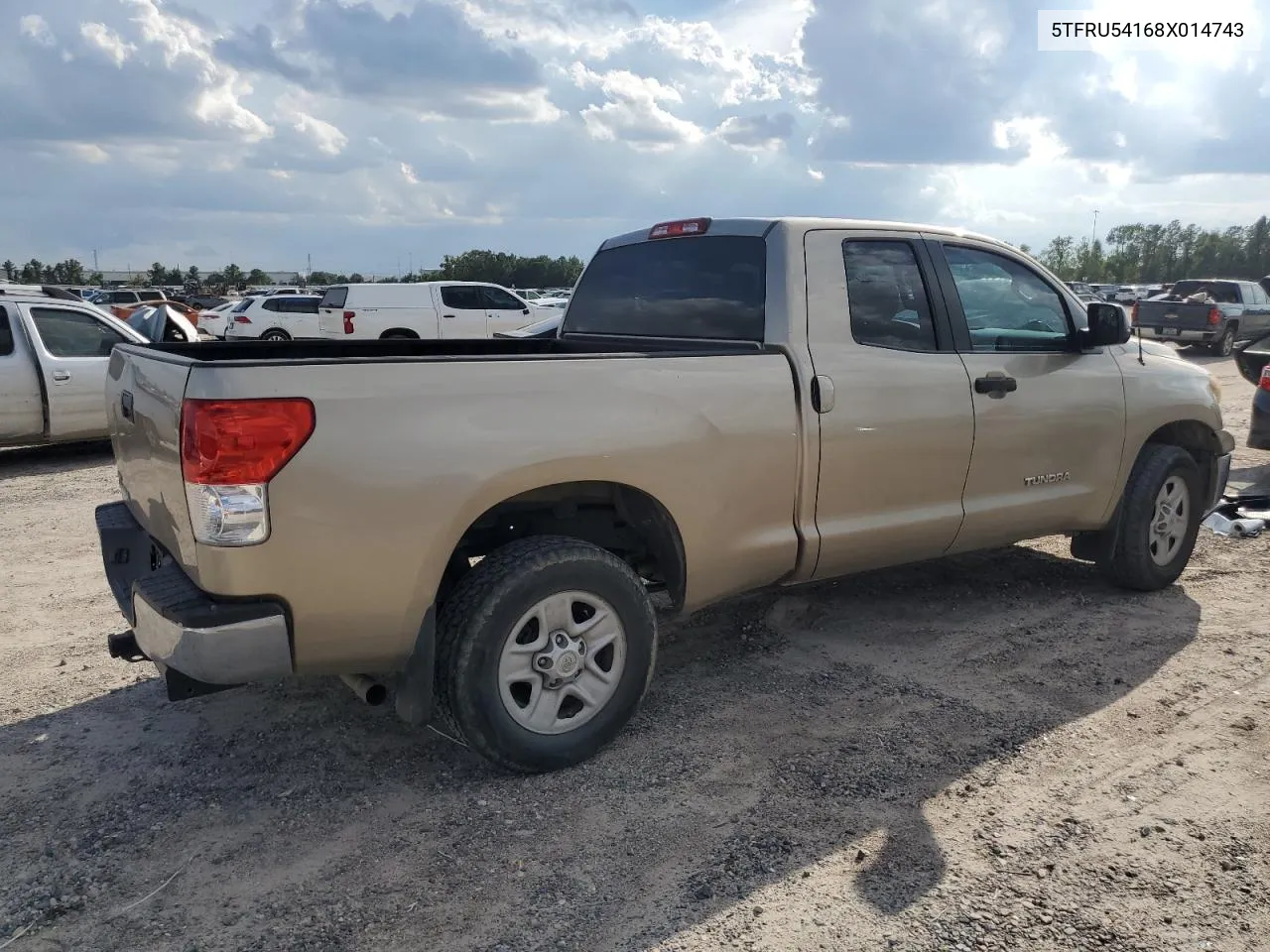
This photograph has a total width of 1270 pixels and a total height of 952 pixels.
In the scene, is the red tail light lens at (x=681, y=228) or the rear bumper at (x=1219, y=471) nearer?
the red tail light lens at (x=681, y=228)

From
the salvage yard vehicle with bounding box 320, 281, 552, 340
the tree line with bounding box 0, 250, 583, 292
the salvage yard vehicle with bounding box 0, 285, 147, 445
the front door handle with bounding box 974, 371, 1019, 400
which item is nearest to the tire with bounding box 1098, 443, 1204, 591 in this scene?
the front door handle with bounding box 974, 371, 1019, 400

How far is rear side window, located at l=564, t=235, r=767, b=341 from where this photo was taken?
4.20 m

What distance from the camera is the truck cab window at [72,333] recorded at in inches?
380

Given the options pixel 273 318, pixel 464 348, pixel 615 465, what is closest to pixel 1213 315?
pixel 464 348

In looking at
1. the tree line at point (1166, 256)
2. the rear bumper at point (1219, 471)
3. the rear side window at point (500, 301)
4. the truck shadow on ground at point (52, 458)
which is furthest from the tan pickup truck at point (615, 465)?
the tree line at point (1166, 256)

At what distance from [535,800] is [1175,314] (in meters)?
23.0

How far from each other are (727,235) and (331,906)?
2.99m

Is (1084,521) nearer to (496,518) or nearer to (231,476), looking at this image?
(496,518)

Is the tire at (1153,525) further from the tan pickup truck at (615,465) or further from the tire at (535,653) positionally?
the tire at (535,653)

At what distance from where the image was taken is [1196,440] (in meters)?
5.58

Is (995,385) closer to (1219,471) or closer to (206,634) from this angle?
(1219,471)

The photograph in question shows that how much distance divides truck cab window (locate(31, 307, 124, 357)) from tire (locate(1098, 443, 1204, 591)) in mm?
8886

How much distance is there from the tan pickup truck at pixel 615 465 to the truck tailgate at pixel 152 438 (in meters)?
0.02

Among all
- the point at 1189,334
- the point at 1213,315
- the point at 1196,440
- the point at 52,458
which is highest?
the point at 1213,315
